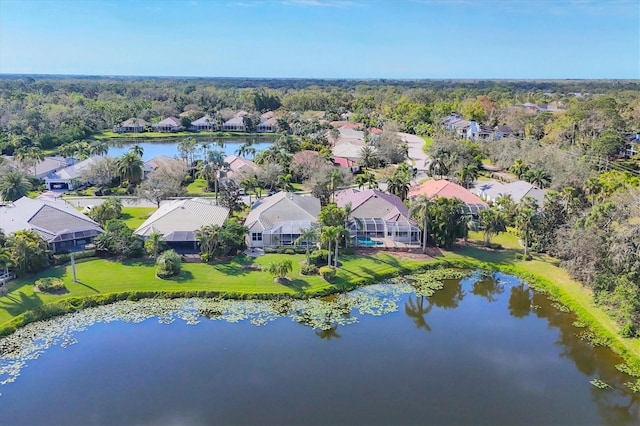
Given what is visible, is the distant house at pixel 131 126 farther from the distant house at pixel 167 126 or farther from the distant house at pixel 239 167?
the distant house at pixel 239 167

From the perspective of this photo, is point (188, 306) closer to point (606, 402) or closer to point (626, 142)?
point (606, 402)

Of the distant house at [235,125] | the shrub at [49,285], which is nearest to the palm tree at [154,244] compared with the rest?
the shrub at [49,285]

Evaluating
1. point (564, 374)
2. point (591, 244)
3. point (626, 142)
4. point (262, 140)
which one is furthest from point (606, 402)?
point (262, 140)

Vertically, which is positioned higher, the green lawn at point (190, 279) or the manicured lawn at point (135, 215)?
the manicured lawn at point (135, 215)

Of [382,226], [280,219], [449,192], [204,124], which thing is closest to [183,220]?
[280,219]

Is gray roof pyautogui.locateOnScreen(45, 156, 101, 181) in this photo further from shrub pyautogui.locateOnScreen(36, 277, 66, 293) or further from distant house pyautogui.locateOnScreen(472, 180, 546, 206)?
distant house pyautogui.locateOnScreen(472, 180, 546, 206)

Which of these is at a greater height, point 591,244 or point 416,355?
point 591,244

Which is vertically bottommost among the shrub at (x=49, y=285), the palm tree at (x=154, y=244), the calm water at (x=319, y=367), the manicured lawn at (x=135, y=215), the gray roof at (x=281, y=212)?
the calm water at (x=319, y=367)
